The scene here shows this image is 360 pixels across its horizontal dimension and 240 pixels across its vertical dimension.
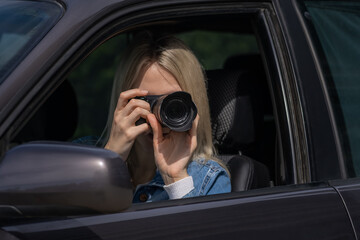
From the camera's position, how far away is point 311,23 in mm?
2057

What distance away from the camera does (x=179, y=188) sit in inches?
74.8

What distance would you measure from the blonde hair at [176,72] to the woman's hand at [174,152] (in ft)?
0.50

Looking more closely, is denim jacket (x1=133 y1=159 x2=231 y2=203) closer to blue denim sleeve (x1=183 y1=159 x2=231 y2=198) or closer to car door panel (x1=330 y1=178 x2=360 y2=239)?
blue denim sleeve (x1=183 y1=159 x2=231 y2=198)

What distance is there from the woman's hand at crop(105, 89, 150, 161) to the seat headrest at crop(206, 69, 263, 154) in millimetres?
393

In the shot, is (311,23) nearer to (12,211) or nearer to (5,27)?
(5,27)

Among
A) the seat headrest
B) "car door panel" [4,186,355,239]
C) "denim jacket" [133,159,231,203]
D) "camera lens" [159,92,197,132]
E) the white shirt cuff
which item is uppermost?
the seat headrest

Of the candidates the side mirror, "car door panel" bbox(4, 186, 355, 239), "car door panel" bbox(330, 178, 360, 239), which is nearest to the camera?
the side mirror

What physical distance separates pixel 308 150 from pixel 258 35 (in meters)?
0.40

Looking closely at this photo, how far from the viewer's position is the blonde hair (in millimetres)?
2162

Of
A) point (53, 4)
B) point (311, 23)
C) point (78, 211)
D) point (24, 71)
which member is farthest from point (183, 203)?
point (311, 23)

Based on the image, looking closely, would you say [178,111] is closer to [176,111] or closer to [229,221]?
[176,111]

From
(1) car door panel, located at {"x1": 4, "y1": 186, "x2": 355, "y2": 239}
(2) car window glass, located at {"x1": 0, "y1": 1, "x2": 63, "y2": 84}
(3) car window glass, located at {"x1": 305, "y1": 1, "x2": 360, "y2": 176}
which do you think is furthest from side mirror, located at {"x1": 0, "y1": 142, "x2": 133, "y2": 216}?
(3) car window glass, located at {"x1": 305, "y1": 1, "x2": 360, "y2": 176}

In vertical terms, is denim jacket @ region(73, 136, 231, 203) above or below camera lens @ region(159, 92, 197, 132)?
below

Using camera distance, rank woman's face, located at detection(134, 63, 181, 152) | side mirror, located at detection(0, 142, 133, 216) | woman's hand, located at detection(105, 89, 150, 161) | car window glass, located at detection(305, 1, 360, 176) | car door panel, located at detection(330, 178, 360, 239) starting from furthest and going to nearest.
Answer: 1. woman's face, located at detection(134, 63, 181, 152)
2. car window glass, located at detection(305, 1, 360, 176)
3. woman's hand, located at detection(105, 89, 150, 161)
4. car door panel, located at detection(330, 178, 360, 239)
5. side mirror, located at detection(0, 142, 133, 216)
